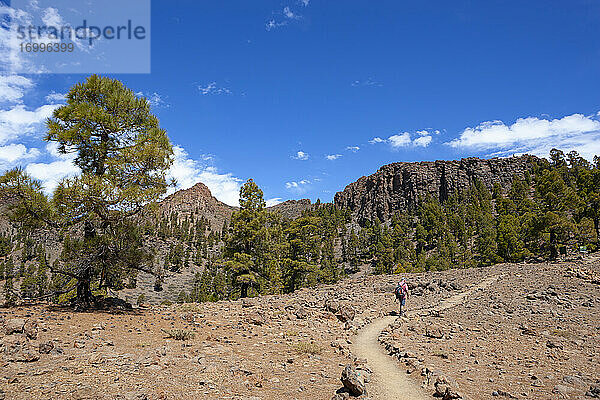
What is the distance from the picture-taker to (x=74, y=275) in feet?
48.4

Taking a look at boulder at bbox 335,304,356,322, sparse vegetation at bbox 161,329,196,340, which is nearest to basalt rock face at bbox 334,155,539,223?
boulder at bbox 335,304,356,322

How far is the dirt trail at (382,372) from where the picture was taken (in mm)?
7996

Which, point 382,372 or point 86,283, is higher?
point 86,283

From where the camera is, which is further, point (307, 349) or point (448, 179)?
point (448, 179)

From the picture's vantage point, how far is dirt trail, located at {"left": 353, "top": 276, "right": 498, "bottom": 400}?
8.00 metres

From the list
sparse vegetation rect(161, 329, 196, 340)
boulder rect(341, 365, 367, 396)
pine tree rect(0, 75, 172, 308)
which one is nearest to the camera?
boulder rect(341, 365, 367, 396)

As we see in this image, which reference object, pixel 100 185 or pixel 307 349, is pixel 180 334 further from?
pixel 100 185

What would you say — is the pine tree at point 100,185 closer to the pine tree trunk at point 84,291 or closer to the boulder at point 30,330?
the pine tree trunk at point 84,291

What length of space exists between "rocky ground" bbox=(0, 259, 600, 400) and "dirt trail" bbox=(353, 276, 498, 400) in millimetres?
423

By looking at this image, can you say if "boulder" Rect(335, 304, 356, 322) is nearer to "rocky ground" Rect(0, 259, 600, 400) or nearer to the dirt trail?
"rocky ground" Rect(0, 259, 600, 400)

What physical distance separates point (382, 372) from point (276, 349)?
11.3 ft

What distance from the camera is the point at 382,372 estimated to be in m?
9.70

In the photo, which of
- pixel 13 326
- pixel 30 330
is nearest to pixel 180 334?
pixel 30 330

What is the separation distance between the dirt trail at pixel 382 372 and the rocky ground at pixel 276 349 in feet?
1.39
